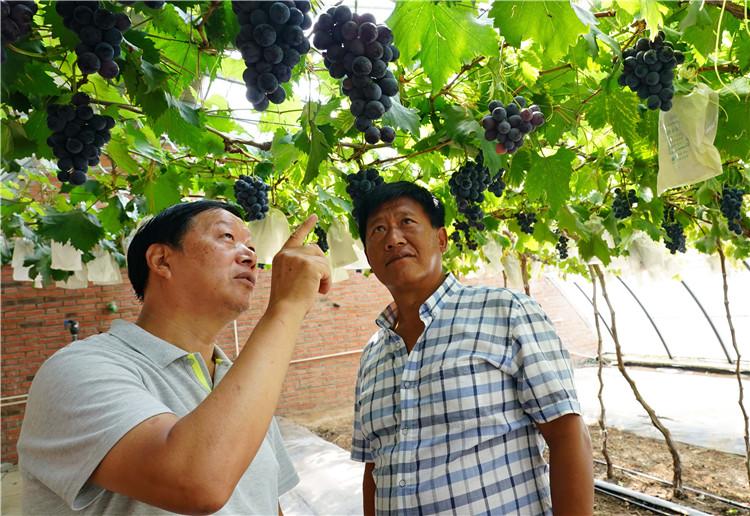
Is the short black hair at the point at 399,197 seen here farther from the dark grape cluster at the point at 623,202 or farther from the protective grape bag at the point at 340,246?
the dark grape cluster at the point at 623,202

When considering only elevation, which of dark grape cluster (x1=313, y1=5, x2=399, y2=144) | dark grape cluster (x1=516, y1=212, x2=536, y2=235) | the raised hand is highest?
dark grape cluster (x1=313, y1=5, x2=399, y2=144)

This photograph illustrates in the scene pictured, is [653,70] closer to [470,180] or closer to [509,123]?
[509,123]

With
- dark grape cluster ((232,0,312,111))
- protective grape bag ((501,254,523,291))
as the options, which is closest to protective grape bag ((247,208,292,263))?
dark grape cluster ((232,0,312,111))

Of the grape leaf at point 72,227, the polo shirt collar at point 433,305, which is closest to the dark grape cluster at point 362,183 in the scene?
the polo shirt collar at point 433,305

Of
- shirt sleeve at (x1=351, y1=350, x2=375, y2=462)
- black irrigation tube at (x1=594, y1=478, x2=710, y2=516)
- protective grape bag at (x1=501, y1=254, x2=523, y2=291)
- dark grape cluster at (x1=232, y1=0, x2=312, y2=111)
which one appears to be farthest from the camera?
protective grape bag at (x1=501, y1=254, x2=523, y2=291)

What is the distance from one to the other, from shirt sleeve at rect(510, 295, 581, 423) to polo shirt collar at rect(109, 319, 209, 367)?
34.3 inches

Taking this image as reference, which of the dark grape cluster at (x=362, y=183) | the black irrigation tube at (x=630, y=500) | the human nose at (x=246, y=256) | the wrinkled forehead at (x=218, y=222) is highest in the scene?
the dark grape cluster at (x=362, y=183)

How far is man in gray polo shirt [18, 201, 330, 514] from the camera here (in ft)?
2.41

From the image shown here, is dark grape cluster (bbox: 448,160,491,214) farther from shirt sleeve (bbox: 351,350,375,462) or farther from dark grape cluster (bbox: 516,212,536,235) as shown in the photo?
dark grape cluster (bbox: 516,212,536,235)

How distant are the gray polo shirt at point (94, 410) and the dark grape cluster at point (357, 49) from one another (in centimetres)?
69

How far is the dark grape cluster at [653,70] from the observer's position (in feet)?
4.47

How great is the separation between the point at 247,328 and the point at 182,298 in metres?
7.51

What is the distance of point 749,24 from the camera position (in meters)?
1.34

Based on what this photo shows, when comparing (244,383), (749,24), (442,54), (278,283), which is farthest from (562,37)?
(244,383)
